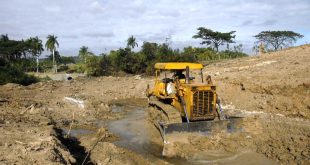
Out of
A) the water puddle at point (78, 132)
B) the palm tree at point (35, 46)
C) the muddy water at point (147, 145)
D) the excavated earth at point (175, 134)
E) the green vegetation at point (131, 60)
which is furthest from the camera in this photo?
the palm tree at point (35, 46)

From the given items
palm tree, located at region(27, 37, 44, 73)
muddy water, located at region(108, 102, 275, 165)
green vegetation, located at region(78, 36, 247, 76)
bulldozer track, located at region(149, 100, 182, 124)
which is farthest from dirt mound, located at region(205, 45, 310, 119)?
palm tree, located at region(27, 37, 44, 73)

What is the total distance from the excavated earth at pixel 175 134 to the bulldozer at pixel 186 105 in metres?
0.29

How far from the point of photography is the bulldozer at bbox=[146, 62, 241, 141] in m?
10.6

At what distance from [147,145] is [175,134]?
208 centimetres

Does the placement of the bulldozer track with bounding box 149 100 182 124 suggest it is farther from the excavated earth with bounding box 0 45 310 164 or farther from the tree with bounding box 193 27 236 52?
the tree with bounding box 193 27 236 52

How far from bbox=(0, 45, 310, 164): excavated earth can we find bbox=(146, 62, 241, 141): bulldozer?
0.29 m

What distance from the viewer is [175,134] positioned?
10.5 m

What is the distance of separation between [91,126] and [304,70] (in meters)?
11.9

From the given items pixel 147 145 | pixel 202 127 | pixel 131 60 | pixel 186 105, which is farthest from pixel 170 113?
pixel 131 60

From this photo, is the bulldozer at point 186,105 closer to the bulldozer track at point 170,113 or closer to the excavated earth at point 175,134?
the bulldozer track at point 170,113

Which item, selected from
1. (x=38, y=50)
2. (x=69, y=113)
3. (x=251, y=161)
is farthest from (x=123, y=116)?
(x=38, y=50)

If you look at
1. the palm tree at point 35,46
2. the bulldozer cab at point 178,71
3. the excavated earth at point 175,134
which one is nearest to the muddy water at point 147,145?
the excavated earth at point 175,134

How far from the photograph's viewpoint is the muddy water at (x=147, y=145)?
402 inches

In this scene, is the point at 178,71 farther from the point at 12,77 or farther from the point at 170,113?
the point at 12,77
